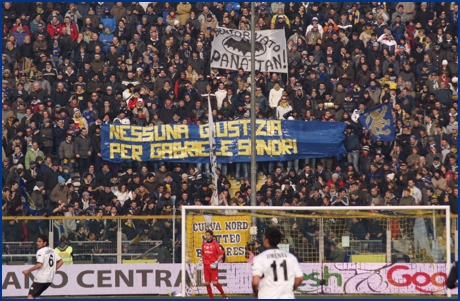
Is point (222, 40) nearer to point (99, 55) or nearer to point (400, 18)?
point (99, 55)

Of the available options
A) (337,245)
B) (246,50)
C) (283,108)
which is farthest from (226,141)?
(337,245)

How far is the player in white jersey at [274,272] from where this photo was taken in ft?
47.1

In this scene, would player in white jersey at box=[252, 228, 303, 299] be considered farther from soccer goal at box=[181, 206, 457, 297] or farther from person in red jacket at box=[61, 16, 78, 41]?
person in red jacket at box=[61, 16, 78, 41]

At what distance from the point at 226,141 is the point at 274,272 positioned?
1632 cm

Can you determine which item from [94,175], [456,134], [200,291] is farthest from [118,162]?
[456,134]

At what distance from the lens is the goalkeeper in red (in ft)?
77.6

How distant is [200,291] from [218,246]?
→ 176 cm

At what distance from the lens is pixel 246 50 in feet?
104

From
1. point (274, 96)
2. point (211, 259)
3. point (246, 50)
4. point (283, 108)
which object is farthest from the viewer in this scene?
point (246, 50)

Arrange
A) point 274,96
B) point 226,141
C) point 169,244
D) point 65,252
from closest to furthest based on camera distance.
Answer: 1. point 65,252
2. point 169,244
3. point 226,141
4. point 274,96

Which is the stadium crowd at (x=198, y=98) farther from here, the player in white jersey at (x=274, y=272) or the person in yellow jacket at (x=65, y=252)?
the player in white jersey at (x=274, y=272)

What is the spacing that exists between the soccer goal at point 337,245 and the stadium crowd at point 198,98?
1.58m

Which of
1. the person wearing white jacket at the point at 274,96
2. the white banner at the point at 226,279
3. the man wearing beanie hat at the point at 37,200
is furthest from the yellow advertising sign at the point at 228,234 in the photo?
the person wearing white jacket at the point at 274,96

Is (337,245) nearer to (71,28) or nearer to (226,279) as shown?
(226,279)
